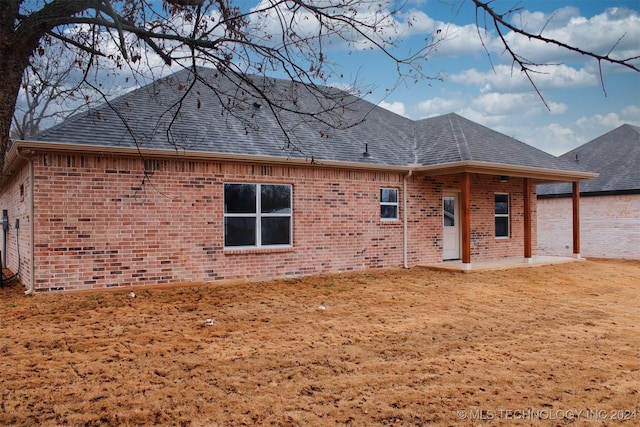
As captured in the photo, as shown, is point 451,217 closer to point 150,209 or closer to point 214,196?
point 214,196

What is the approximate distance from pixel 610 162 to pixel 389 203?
511 inches

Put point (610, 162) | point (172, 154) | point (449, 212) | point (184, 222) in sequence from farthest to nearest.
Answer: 1. point (610, 162)
2. point (449, 212)
3. point (184, 222)
4. point (172, 154)

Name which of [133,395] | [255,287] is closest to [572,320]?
[255,287]

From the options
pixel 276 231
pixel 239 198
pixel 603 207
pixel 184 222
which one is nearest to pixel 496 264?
pixel 276 231

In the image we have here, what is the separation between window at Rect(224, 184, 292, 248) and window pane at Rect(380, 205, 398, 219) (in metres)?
2.95

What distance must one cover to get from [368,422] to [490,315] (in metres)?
4.85

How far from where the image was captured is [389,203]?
13.1 meters

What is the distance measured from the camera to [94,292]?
357 inches

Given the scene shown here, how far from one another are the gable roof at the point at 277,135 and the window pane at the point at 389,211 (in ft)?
3.63

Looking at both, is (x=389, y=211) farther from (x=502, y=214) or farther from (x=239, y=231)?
(x=502, y=214)

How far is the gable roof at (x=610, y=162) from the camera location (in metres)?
18.4

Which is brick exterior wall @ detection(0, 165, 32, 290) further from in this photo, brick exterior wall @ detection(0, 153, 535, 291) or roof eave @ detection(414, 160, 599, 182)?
roof eave @ detection(414, 160, 599, 182)

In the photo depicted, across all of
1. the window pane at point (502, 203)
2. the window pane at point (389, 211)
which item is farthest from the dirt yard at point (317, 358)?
the window pane at point (502, 203)

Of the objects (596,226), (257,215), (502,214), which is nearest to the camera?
(257,215)
